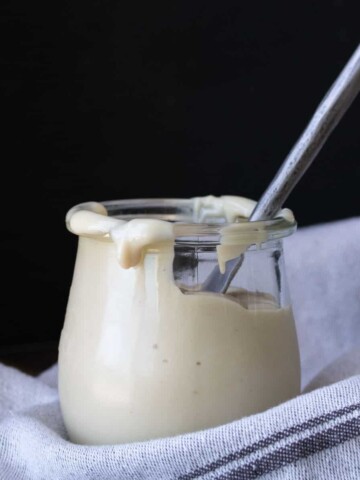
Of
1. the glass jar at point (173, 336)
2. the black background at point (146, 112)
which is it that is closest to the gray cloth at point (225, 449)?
the glass jar at point (173, 336)

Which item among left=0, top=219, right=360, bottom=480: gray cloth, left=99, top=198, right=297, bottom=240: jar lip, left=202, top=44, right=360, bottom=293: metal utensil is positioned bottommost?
left=0, top=219, right=360, bottom=480: gray cloth

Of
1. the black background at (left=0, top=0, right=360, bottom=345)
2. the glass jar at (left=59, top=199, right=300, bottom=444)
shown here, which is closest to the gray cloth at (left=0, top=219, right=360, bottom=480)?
the glass jar at (left=59, top=199, right=300, bottom=444)

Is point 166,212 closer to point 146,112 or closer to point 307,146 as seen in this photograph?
point 307,146

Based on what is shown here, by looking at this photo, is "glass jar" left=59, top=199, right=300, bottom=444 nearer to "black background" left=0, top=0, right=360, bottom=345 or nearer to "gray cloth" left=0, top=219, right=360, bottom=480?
"gray cloth" left=0, top=219, right=360, bottom=480

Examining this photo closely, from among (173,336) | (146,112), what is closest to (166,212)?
(173,336)

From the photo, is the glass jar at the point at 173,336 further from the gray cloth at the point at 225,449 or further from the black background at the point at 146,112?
the black background at the point at 146,112

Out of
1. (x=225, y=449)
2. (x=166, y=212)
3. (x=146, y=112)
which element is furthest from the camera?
(x=146, y=112)
